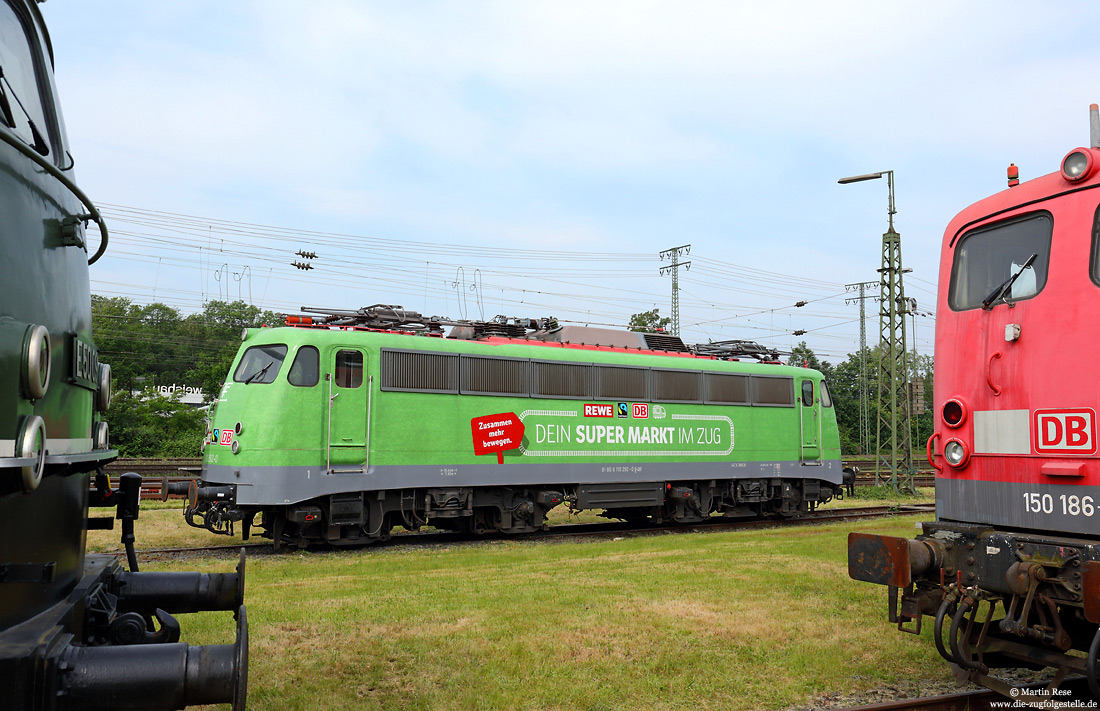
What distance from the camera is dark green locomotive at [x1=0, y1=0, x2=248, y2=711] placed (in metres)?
2.21

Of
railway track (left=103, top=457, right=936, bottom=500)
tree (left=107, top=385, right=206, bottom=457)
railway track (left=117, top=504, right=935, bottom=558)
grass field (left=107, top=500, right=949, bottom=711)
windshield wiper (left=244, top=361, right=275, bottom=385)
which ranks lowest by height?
railway track (left=117, top=504, right=935, bottom=558)

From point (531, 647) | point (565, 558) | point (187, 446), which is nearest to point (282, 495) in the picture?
point (565, 558)

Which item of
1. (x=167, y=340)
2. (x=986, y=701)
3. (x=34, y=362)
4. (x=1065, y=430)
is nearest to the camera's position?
(x=34, y=362)

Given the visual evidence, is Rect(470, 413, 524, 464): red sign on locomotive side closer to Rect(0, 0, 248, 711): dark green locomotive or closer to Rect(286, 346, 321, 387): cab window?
Rect(286, 346, 321, 387): cab window

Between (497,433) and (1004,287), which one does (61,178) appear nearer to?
(1004,287)

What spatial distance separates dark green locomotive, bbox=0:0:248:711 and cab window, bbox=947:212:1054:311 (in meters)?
5.04

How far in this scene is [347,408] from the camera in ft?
41.2

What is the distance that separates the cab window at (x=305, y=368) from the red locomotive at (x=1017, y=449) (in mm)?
8888

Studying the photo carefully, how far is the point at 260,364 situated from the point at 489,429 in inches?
155

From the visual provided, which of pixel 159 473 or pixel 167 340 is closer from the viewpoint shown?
pixel 159 473

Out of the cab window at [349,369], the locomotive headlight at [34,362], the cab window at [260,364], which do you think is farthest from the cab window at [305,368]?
the locomotive headlight at [34,362]

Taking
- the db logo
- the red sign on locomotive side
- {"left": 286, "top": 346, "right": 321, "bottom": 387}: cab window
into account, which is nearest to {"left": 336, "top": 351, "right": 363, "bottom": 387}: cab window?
{"left": 286, "top": 346, "right": 321, "bottom": 387}: cab window

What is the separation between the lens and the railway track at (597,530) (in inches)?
488

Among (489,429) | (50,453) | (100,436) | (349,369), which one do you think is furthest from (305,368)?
(50,453)
